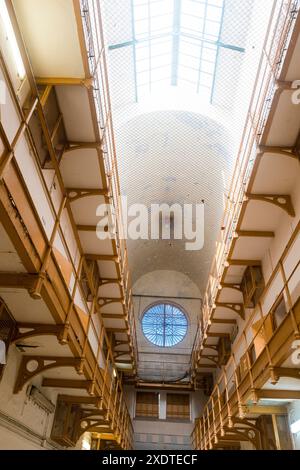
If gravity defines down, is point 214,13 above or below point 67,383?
above

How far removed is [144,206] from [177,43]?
24.0 feet

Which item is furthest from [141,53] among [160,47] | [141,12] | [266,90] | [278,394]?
[278,394]

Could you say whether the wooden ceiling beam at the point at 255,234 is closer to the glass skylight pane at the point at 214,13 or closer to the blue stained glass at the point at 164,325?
the glass skylight pane at the point at 214,13

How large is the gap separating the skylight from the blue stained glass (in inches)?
557

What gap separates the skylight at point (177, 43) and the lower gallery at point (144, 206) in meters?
0.06

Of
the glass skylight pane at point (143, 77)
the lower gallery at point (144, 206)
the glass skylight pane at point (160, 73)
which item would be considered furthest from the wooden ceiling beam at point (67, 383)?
the glass skylight pane at point (160, 73)

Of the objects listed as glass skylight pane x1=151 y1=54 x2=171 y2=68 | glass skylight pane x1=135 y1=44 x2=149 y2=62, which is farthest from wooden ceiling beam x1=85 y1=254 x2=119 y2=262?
glass skylight pane x1=151 y1=54 x2=171 y2=68

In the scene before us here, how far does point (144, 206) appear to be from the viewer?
1738cm

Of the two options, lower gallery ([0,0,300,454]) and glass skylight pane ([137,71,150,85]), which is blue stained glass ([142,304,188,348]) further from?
glass skylight pane ([137,71,150,85])

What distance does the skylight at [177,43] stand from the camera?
11773 millimetres

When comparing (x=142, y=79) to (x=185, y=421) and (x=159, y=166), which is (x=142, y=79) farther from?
(x=185, y=421)

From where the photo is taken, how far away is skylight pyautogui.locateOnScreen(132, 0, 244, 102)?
1177 centimetres

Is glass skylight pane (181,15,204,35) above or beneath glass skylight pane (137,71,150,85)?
above

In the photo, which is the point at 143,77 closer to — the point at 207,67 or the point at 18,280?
the point at 207,67
